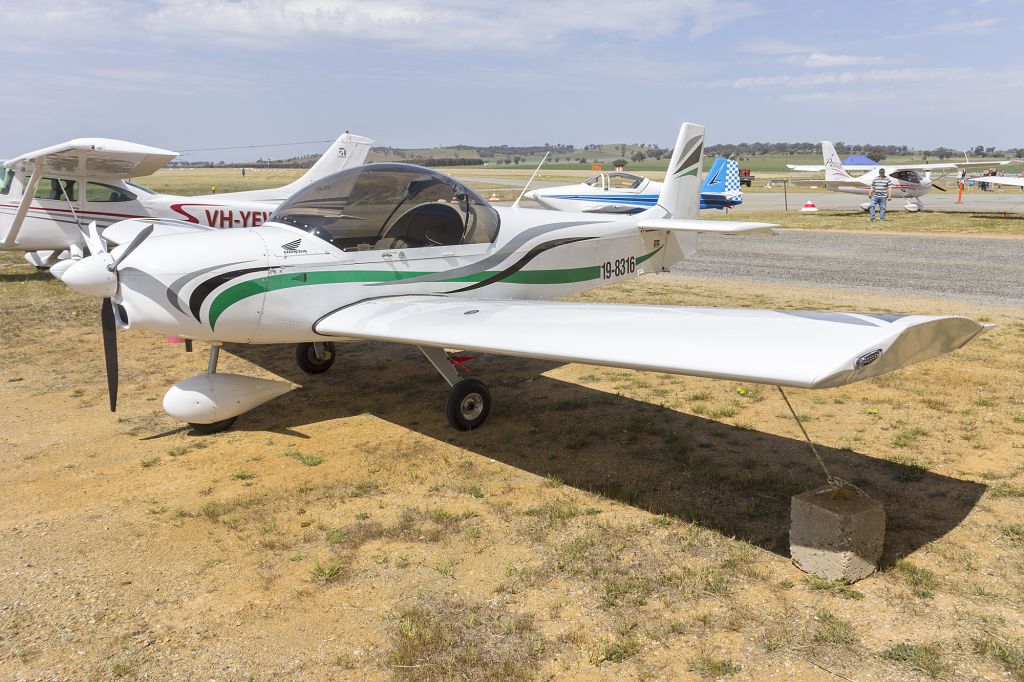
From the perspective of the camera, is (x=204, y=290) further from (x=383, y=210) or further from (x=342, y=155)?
(x=342, y=155)

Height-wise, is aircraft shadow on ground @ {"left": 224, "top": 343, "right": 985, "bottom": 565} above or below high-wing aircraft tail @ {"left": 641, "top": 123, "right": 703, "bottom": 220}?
below

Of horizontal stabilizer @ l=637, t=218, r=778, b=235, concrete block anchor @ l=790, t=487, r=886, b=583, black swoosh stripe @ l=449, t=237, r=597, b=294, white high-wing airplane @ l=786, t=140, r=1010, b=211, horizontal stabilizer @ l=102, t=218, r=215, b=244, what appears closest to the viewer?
concrete block anchor @ l=790, t=487, r=886, b=583

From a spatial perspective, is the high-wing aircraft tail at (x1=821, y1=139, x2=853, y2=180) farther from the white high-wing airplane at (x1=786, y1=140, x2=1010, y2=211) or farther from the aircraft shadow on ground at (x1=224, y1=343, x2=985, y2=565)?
the aircraft shadow on ground at (x1=224, y1=343, x2=985, y2=565)

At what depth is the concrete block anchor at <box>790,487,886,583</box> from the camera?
3.67 metres

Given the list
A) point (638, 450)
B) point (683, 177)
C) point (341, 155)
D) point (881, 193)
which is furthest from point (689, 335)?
point (881, 193)

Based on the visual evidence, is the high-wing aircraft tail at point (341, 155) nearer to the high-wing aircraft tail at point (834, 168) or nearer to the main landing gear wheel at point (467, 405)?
the main landing gear wheel at point (467, 405)

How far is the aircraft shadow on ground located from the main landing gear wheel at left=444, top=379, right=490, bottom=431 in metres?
0.09

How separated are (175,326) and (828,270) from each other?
1356 centimetres

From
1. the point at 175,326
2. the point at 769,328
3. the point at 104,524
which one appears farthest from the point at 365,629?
the point at 175,326

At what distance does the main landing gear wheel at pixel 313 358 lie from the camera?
7.89 metres

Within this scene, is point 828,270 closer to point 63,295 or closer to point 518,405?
point 518,405

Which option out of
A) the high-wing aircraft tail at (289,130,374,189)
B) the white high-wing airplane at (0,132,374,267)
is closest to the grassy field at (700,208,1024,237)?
the high-wing aircraft tail at (289,130,374,189)

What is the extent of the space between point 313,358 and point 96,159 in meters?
7.79

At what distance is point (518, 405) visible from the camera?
269 inches
